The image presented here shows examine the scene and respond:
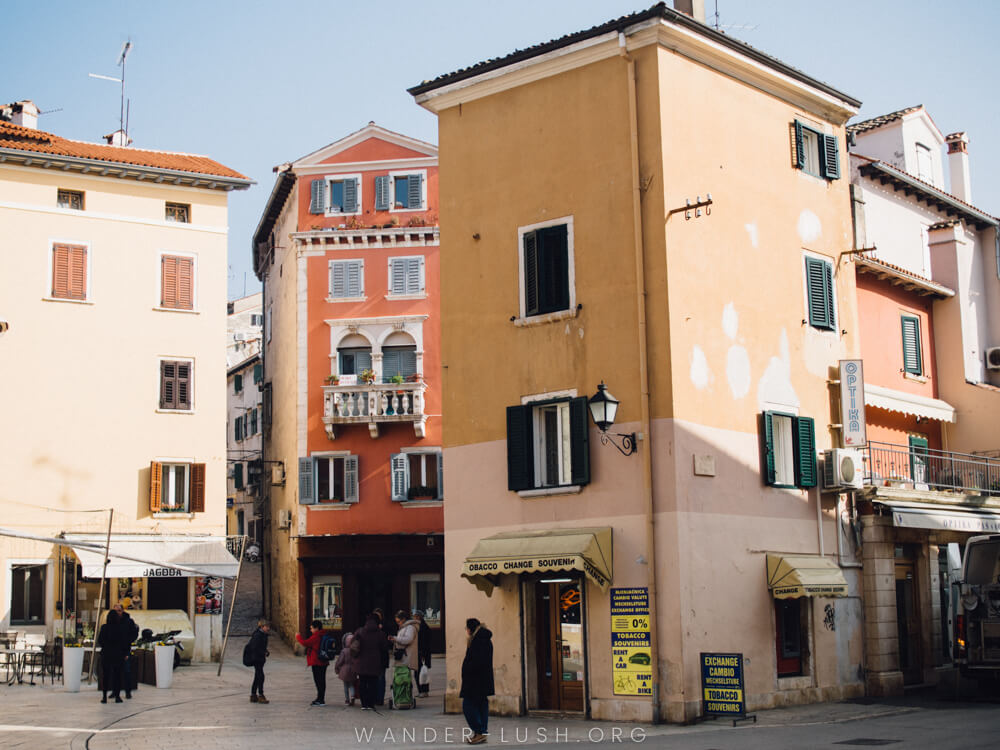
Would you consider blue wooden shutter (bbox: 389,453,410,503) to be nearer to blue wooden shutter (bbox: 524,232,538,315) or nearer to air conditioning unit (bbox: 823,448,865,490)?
blue wooden shutter (bbox: 524,232,538,315)

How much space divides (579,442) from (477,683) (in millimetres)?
5177

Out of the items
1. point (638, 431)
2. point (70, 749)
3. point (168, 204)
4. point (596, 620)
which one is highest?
point (168, 204)

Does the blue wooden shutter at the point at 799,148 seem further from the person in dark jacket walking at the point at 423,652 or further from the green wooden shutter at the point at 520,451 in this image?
the person in dark jacket walking at the point at 423,652

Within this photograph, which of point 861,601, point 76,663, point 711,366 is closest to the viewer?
point 711,366

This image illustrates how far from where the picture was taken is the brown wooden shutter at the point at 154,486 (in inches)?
1390

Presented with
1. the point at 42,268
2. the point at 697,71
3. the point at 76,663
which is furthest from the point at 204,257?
the point at 697,71

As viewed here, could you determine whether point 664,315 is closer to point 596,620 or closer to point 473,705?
point 596,620

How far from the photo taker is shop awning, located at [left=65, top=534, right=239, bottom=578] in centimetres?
3259

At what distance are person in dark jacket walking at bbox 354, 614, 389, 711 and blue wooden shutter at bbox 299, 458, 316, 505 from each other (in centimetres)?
1843

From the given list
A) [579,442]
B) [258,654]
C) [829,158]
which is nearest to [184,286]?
[258,654]

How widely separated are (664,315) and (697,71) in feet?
15.5

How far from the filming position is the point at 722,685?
742 inches

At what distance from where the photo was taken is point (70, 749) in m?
16.9

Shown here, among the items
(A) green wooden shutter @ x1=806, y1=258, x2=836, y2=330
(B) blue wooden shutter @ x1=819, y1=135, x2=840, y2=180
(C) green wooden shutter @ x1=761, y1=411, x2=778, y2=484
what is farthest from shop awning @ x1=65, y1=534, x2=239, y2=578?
(B) blue wooden shutter @ x1=819, y1=135, x2=840, y2=180
